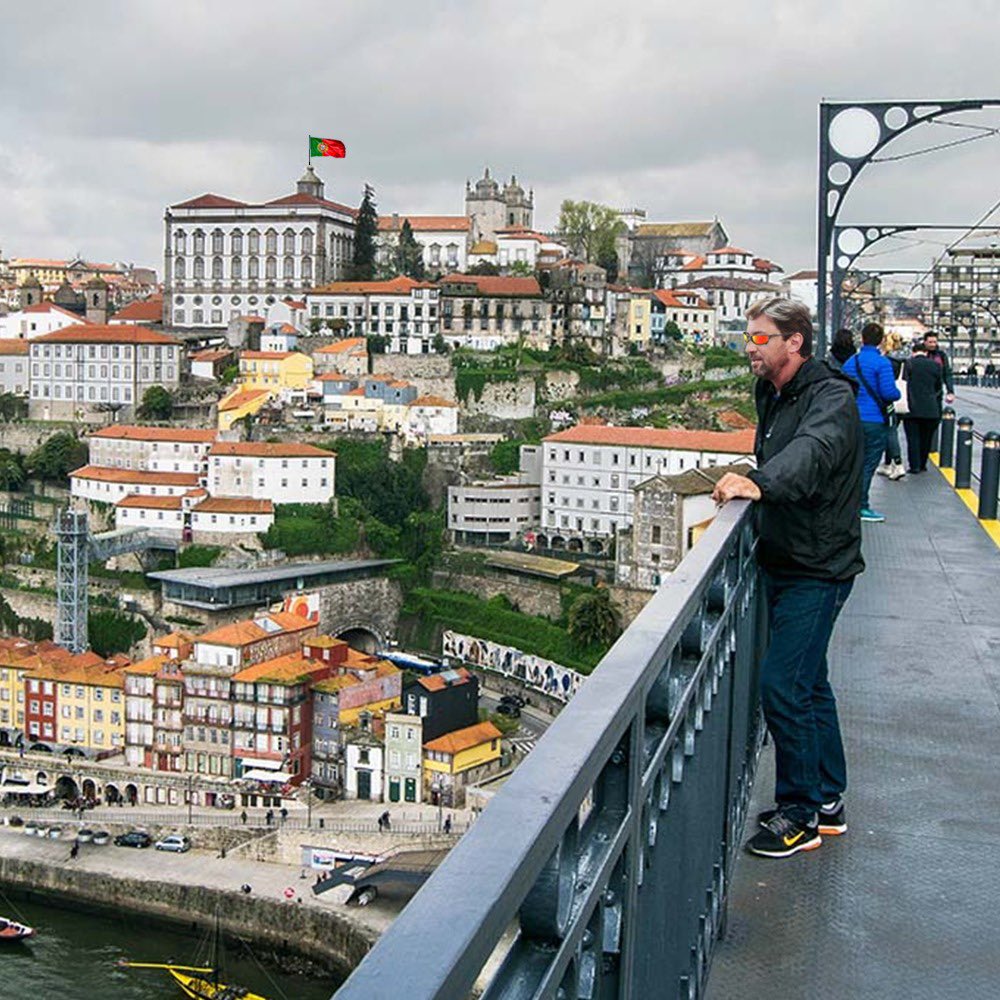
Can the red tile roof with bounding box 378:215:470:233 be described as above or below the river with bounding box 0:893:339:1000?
above

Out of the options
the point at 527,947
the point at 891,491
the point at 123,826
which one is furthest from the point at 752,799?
the point at 123,826

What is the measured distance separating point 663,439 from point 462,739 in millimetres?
12919

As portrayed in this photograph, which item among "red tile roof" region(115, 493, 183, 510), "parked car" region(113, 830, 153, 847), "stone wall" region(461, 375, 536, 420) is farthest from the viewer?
"stone wall" region(461, 375, 536, 420)

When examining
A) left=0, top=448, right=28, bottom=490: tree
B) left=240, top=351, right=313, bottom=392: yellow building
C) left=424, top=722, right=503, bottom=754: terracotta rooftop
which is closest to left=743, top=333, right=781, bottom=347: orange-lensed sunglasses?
left=424, top=722, right=503, bottom=754: terracotta rooftop

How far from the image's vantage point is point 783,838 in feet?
9.64

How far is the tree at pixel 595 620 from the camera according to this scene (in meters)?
30.8

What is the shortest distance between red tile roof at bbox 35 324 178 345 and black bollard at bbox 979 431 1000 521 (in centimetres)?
4326

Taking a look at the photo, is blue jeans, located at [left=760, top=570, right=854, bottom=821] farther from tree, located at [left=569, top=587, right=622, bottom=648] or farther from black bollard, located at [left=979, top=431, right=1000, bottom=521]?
tree, located at [left=569, top=587, right=622, bottom=648]

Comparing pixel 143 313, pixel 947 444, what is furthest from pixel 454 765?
pixel 143 313

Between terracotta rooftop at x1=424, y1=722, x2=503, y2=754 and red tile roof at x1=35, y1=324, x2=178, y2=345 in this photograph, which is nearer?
terracotta rooftop at x1=424, y1=722, x2=503, y2=754

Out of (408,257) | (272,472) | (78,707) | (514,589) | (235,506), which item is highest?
(408,257)

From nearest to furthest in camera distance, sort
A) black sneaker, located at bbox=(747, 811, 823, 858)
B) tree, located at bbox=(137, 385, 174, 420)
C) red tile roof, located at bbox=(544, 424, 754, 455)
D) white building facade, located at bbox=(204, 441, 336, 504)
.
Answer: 1. black sneaker, located at bbox=(747, 811, 823, 858)
2. red tile roof, located at bbox=(544, 424, 754, 455)
3. white building facade, located at bbox=(204, 441, 336, 504)
4. tree, located at bbox=(137, 385, 174, 420)

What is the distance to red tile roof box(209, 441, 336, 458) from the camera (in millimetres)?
38250

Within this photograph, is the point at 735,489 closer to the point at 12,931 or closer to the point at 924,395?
the point at 924,395
